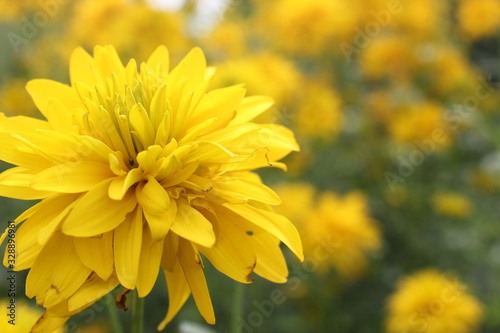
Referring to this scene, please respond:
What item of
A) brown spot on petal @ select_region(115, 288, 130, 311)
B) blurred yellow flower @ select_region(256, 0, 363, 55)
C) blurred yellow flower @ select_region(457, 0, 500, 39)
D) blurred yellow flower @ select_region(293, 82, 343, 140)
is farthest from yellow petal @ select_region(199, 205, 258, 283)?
blurred yellow flower @ select_region(457, 0, 500, 39)

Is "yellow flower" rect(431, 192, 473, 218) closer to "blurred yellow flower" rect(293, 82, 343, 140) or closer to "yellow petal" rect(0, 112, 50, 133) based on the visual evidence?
"blurred yellow flower" rect(293, 82, 343, 140)

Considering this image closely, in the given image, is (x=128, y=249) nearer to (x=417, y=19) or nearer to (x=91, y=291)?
(x=91, y=291)

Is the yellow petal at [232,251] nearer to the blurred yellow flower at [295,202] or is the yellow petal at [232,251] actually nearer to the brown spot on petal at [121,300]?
the brown spot on petal at [121,300]

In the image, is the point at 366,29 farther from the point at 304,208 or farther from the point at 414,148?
Result: the point at 304,208

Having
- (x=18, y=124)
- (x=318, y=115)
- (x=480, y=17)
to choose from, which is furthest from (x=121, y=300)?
(x=480, y=17)

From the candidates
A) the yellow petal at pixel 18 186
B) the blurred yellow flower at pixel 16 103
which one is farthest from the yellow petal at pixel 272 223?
the blurred yellow flower at pixel 16 103

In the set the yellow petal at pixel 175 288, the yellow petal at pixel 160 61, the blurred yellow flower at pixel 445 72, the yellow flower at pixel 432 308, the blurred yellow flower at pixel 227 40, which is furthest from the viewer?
the blurred yellow flower at pixel 227 40

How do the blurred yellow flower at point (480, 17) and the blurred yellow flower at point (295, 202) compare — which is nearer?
the blurred yellow flower at point (295, 202)
